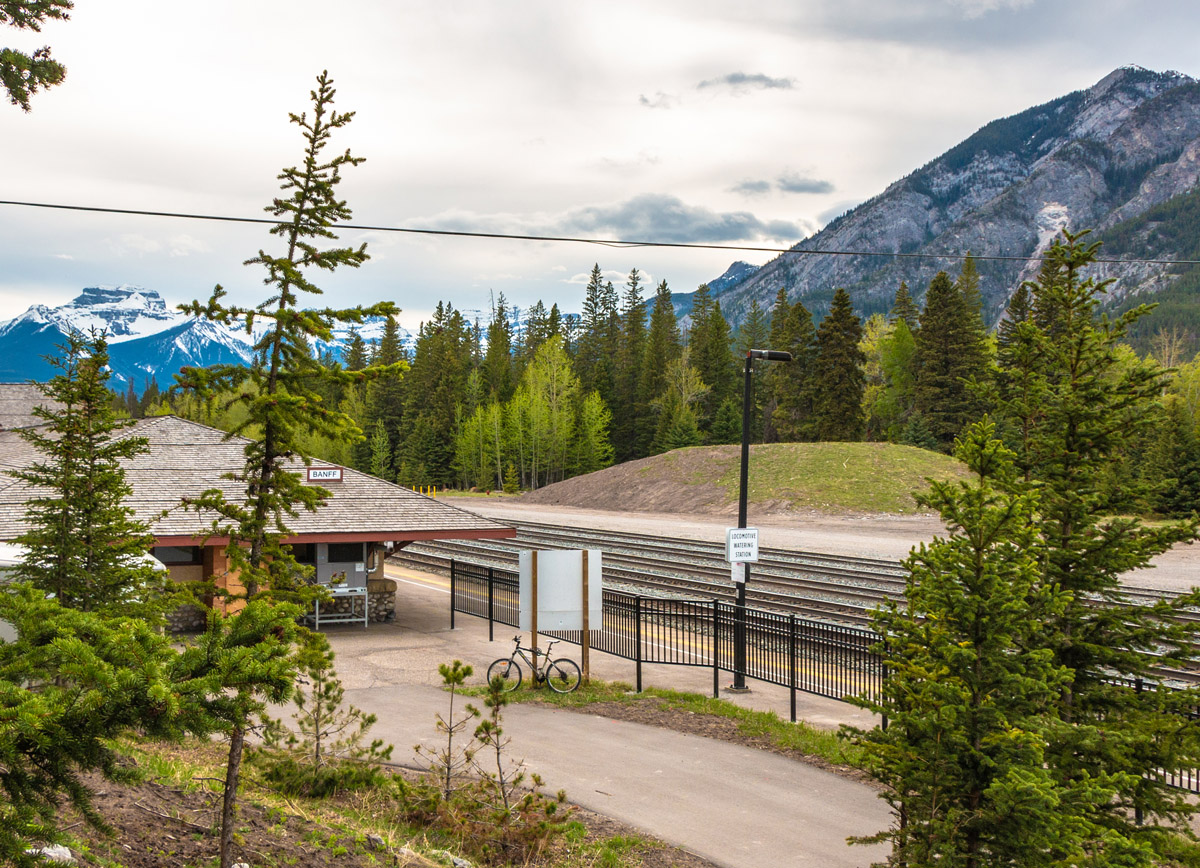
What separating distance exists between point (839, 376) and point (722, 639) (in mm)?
56043

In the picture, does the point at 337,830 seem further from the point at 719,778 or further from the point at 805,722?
the point at 805,722

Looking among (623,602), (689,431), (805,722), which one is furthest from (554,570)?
(689,431)

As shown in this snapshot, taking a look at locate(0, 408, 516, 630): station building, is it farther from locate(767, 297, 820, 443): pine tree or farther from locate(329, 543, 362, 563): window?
locate(767, 297, 820, 443): pine tree

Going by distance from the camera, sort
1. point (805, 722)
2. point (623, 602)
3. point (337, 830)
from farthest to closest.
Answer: point (623, 602) < point (805, 722) < point (337, 830)

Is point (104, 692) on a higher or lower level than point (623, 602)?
higher

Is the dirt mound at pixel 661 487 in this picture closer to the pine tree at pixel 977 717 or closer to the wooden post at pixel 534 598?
the wooden post at pixel 534 598

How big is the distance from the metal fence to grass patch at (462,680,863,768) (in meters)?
0.51

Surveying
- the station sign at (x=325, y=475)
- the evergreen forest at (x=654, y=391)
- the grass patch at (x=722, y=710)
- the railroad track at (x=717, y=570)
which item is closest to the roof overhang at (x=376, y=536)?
the station sign at (x=325, y=475)

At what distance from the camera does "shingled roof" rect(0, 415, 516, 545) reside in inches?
729

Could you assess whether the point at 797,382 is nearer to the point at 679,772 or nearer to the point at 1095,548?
the point at 679,772

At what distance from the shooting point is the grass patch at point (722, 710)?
37.3ft

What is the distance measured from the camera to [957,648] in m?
5.51

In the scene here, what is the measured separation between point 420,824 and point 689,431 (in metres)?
72.9

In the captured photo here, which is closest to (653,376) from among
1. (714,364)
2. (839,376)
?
(714,364)
